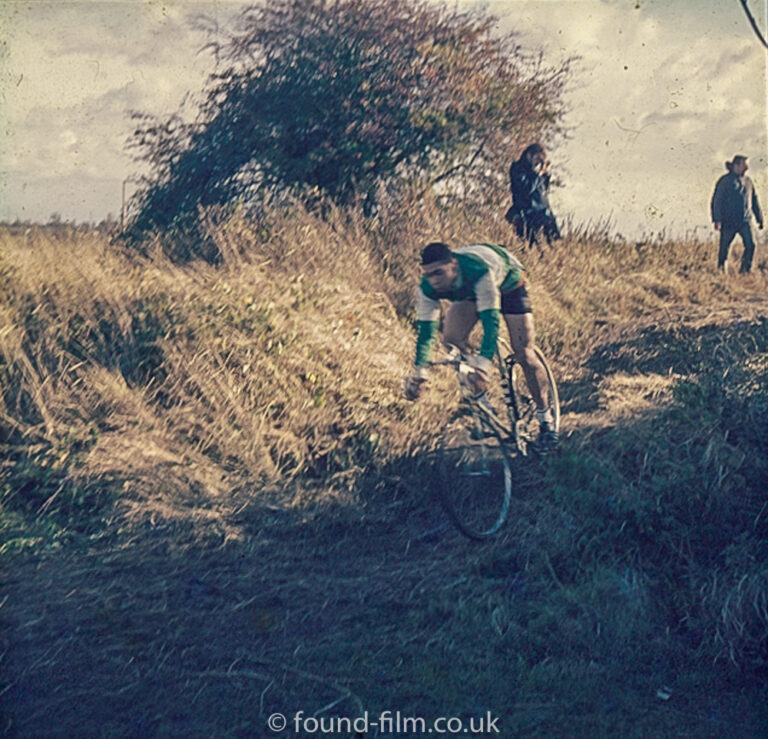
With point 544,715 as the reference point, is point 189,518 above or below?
above

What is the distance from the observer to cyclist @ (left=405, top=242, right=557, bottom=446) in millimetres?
5848

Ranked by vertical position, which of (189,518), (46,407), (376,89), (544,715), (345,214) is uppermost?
(376,89)

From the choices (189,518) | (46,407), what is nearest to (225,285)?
(46,407)

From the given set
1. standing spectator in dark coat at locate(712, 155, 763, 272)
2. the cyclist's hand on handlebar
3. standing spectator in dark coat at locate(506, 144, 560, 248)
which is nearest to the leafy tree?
standing spectator in dark coat at locate(506, 144, 560, 248)

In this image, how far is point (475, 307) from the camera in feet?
21.6

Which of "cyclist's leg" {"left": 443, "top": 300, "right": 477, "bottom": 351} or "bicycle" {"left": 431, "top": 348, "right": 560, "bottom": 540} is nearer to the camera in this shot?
"bicycle" {"left": 431, "top": 348, "right": 560, "bottom": 540}

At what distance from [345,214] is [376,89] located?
1.70 meters

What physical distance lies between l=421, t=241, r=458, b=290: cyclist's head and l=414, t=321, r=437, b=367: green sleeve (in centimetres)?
26

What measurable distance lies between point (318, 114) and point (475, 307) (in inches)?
229

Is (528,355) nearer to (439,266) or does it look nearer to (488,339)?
(488,339)

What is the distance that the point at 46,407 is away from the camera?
7039 millimetres

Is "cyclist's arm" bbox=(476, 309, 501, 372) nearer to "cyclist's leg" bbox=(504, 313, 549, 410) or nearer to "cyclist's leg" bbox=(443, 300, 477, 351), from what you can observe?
"cyclist's leg" bbox=(443, 300, 477, 351)

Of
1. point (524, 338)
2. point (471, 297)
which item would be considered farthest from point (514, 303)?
point (471, 297)

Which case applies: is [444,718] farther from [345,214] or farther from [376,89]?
[376,89]
